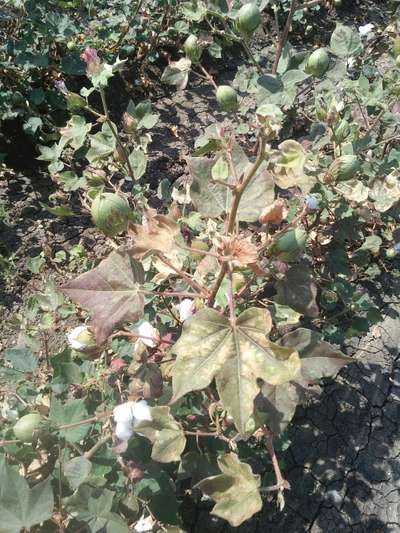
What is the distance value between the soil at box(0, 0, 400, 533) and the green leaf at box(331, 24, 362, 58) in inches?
36.3

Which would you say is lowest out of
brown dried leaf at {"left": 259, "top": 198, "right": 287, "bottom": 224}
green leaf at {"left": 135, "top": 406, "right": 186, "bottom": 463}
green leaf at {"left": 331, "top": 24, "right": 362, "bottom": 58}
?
green leaf at {"left": 135, "top": 406, "right": 186, "bottom": 463}

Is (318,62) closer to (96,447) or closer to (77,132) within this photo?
(77,132)

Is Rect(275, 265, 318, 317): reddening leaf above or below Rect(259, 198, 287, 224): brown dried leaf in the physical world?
below

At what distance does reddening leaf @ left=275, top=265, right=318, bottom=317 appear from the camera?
3.29 ft

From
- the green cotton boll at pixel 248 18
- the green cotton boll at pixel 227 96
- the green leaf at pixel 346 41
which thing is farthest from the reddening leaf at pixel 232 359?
the green leaf at pixel 346 41

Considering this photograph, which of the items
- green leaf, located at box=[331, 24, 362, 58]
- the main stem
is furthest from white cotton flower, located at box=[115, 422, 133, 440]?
green leaf, located at box=[331, 24, 362, 58]

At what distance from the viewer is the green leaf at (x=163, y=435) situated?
0.96 m

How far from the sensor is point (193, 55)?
5.10ft

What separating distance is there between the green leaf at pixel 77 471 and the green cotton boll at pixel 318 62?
1.12 metres

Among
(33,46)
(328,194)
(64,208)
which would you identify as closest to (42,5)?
(33,46)

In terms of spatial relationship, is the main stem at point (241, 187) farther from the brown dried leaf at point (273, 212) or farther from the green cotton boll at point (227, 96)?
the green cotton boll at point (227, 96)

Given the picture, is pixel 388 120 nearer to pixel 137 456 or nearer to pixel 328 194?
pixel 328 194

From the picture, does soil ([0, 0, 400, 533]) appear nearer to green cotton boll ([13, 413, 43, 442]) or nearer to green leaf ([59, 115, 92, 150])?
green leaf ([59, 115, 92, 150])

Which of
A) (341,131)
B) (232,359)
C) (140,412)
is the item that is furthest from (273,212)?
(341,131)
